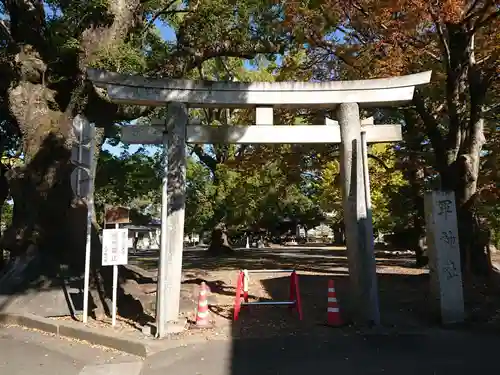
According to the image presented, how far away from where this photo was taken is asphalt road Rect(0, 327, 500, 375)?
234 inches

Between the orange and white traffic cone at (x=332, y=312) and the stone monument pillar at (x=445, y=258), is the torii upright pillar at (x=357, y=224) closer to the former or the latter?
the orange and white traffic cone at (x=332, y=312)

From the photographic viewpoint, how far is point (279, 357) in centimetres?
651

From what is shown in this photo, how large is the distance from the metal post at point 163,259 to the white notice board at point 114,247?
69cm

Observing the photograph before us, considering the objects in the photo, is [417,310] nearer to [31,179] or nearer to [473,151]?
[473,151]

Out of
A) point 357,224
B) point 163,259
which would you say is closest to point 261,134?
point 357,224

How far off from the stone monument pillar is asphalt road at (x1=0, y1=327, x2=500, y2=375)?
800 millimetres

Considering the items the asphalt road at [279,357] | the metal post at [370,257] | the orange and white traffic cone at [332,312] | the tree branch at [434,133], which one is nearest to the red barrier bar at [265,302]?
the orange and white traffic cone at [332,312]

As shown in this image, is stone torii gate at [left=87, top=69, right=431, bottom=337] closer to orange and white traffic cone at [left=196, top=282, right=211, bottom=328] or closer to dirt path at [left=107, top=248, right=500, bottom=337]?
orange and white traffic cone at [left=196, top=282, right=211, bottom=328]

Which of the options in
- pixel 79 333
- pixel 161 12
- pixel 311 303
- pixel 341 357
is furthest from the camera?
pixel 161 12

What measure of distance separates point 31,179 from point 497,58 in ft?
36.0

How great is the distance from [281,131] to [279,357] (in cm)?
392

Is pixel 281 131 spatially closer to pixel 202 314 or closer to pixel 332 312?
pixel 332 312

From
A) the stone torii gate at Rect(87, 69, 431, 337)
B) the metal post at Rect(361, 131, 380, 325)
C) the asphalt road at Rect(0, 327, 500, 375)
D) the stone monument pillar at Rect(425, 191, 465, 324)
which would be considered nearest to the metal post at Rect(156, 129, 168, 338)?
the stone torii gate at Rect(87, 69, 431, 337)

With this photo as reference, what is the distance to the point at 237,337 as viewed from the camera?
7.68 metres
